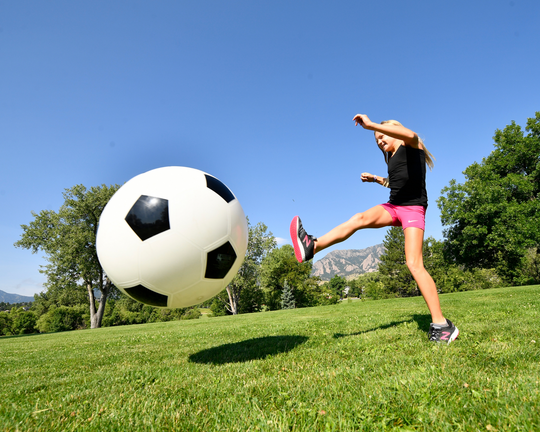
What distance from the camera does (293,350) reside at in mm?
3828

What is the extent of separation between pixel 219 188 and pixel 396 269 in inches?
2469

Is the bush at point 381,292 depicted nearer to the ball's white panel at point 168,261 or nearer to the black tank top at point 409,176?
the black tank top at point 409,176

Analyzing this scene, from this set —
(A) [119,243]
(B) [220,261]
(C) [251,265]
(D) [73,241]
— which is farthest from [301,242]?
(C) [251,265]

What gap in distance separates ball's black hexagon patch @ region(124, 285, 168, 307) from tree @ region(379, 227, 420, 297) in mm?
60548

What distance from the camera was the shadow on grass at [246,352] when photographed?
3.72 m

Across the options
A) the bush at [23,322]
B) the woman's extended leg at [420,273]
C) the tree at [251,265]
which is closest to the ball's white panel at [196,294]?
the woman's extended leg at [420,273]

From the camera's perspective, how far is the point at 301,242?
4.09 meters

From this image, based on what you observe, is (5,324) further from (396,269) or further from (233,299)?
(396,269)

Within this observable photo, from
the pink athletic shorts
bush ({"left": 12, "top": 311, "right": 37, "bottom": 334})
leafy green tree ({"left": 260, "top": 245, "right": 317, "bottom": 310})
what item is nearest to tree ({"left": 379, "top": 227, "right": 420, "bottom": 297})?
leafy green tree ({"left": 260, "top": 245, "right": 317, "bottom": 310})

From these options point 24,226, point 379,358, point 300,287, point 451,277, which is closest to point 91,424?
point 379,358

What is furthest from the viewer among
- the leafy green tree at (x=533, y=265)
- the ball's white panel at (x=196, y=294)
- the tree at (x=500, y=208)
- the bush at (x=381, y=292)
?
the bush at (x=381, y=292)

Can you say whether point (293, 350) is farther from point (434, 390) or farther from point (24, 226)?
point (24, 226)

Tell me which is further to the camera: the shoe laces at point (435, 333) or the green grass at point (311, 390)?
the shoe laces at point (435, 333)

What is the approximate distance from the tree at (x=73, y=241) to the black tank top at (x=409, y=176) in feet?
99.1
